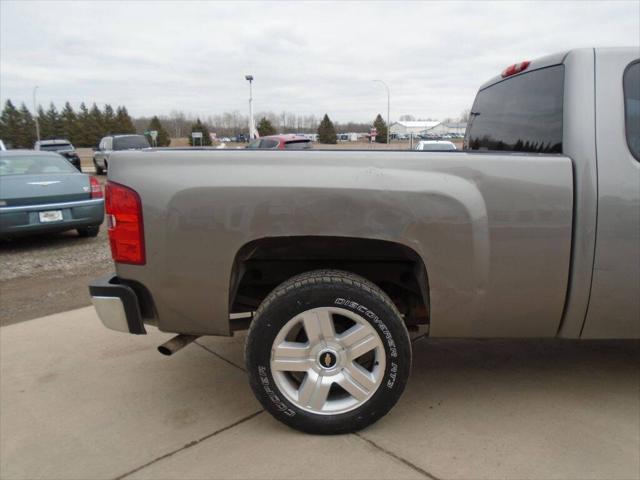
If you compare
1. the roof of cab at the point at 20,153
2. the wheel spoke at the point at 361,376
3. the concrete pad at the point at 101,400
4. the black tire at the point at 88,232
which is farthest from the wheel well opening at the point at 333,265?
the roof of cab at the point at 20,153

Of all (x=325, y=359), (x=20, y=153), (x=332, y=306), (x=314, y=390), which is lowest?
(x=314, y=390)

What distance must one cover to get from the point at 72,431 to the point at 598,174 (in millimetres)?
3000

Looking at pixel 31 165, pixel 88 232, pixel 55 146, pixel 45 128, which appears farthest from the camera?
pixel 45 128

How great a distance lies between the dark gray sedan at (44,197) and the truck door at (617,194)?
690cm

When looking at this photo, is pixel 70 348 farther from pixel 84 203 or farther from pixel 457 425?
pixel 84 203

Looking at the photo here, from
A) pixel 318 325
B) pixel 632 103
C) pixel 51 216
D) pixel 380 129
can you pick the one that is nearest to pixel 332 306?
pixel 318 325

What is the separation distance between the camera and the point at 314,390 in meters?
2.49

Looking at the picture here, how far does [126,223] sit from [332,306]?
3.56 ft

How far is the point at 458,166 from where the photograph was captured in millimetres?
2332

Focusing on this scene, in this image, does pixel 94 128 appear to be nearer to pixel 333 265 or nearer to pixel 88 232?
pixel 88 232

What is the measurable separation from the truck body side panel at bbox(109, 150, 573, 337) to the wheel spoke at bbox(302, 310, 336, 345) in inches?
16.0

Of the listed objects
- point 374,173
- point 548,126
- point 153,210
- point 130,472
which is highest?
point 548,126

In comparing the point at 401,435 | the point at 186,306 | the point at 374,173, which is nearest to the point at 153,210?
the point at 186,306

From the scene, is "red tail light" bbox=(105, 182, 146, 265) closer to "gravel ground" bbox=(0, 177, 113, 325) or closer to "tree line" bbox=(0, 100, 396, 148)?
"gravel ground" bbox=(0, 177, 113, 325)
